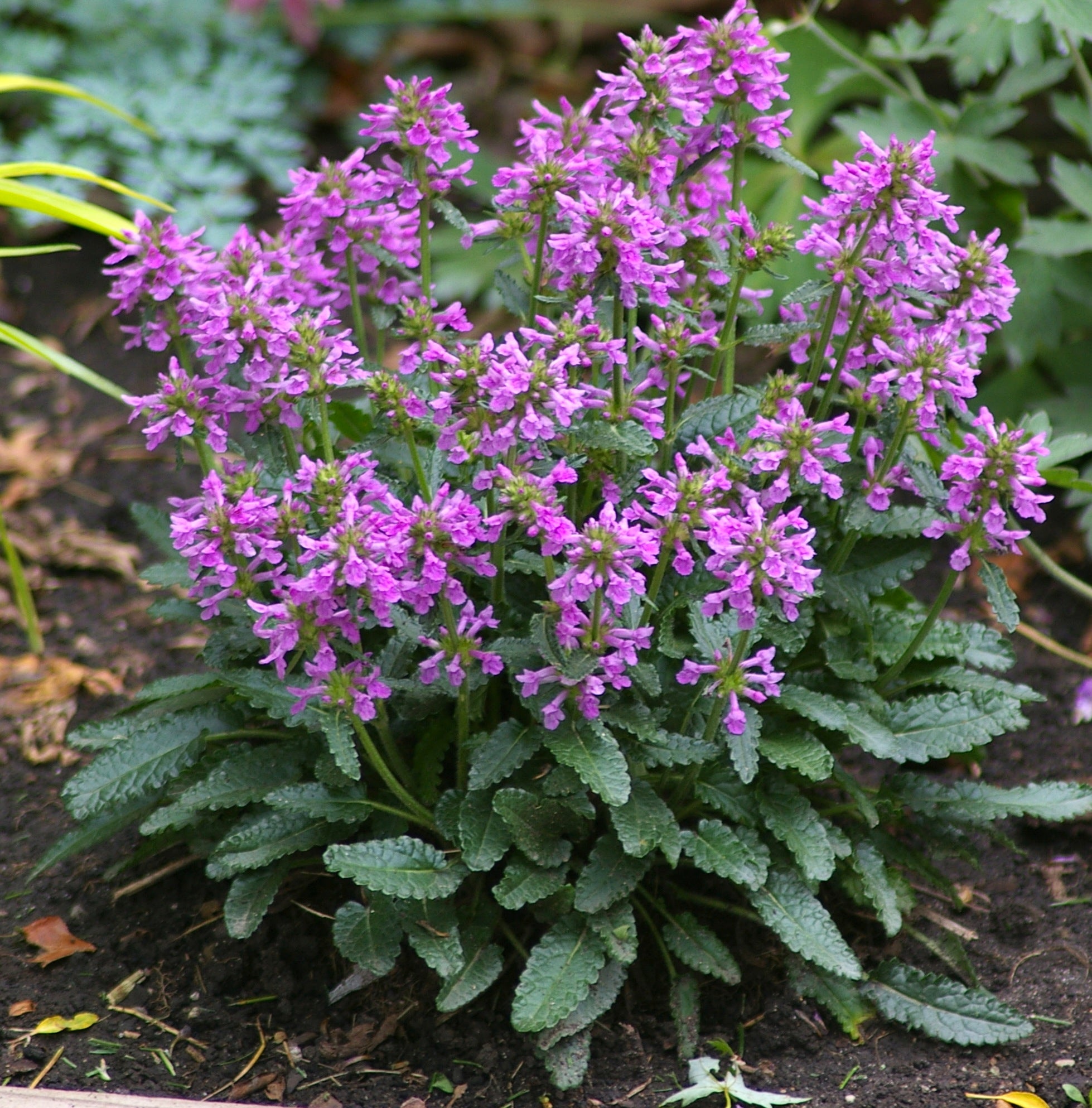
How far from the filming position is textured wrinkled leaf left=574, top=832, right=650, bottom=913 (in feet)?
5.93

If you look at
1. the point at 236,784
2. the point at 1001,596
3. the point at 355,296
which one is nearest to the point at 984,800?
the point at 1001,596

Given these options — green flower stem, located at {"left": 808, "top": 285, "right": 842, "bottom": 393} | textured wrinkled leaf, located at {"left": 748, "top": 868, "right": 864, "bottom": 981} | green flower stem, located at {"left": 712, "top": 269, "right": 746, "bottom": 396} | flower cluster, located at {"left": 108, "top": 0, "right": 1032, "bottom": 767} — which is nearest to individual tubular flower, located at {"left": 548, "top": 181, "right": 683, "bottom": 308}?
flower cluster, located at {"left": 108, "top": 0, "right": 1032, "bottom": 767}

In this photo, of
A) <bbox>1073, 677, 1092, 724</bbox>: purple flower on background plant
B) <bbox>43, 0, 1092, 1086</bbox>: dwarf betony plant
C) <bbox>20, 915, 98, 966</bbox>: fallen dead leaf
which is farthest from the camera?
<bbox>1073, 677, 1092, 724</bbox>: purple flower on background plant

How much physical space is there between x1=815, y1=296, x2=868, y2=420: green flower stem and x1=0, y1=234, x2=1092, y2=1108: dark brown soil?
2.80 feet

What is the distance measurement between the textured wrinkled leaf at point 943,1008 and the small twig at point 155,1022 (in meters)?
1.02

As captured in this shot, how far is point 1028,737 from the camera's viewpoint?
8.66 feet

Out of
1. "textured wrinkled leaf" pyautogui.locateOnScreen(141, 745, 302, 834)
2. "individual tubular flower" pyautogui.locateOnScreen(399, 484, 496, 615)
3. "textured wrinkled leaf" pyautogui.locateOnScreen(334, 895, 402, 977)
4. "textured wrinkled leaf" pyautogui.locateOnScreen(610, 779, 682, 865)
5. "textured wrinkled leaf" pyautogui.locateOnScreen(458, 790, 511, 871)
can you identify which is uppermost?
"individual tubular flower" pyautogui.locateOnScreen(399, 484, 496, 615)

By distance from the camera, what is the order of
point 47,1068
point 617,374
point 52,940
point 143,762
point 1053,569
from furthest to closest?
point 1053,569 < point 52,940 < point 143,762 < point 47,1068 < point 617,374

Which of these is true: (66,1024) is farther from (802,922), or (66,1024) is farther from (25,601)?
(802,922)

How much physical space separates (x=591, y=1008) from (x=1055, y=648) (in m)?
1.44

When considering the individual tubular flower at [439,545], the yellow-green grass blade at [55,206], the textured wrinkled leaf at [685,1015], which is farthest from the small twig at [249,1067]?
the yellow-green grass blade at [55,206]

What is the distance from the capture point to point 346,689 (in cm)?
169

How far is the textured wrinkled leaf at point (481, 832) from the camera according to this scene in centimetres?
177

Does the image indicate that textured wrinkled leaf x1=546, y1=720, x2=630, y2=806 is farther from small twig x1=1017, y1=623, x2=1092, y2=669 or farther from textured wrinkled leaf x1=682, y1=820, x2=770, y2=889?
small twig x1=1017, y1=623, x2=1092, y2=669
